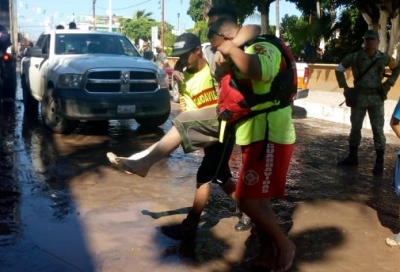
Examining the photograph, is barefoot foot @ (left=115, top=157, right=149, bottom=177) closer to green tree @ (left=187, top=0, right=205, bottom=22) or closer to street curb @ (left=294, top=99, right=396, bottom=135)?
street curb @ (left=294, top=99, right=396, bottom=135)

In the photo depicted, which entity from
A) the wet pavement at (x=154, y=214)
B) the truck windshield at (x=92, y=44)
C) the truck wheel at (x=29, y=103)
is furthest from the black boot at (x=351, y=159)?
the truck wheel at (x=29, y=103)

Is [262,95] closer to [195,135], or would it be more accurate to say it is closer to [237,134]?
[237,134]

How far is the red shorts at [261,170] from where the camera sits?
369cm

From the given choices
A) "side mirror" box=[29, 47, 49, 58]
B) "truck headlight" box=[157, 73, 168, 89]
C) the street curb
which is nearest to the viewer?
"truck headlight" box=[157, 73, 168, 89]

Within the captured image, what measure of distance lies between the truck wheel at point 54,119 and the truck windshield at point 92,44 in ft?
3.55

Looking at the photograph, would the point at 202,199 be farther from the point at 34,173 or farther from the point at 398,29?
the point at 398,29

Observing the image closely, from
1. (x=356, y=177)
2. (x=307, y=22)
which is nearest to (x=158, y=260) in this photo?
(x=356, y=177)

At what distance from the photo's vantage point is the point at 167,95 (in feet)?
32.1

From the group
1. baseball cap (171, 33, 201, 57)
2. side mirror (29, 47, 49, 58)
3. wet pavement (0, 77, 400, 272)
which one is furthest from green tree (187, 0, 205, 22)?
baseball cap (171, 33, 201, 57)

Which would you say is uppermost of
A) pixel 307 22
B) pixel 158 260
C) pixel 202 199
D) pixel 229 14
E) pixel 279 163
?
pixel 307 22

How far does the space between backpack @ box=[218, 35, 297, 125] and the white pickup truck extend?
5.60m

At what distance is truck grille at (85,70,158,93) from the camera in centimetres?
911

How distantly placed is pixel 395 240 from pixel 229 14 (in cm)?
230

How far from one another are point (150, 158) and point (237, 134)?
3.04 feet
